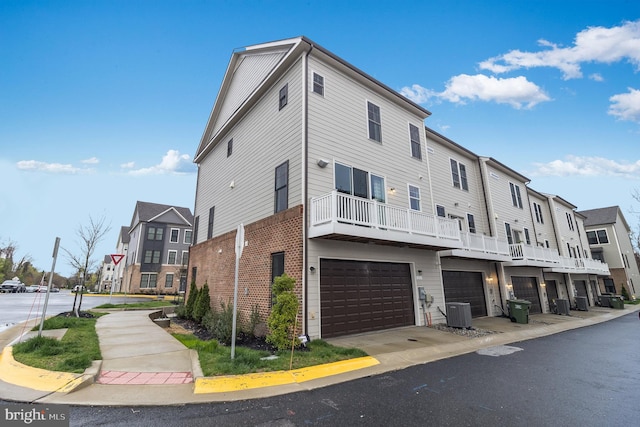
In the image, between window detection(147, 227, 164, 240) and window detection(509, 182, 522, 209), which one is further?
window detection(147, 227, 164, 240)

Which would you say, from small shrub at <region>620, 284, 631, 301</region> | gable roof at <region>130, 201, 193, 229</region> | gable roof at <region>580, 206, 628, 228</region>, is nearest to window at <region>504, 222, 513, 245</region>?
small shrub at <region>620, 284, 631, 301</region>

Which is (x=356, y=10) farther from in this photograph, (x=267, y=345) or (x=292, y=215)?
(x=267, y=345)

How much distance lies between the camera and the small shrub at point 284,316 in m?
7.40

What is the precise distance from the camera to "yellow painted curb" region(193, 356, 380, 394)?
4475 mm

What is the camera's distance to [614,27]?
16.3m

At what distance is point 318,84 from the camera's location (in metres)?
10.6

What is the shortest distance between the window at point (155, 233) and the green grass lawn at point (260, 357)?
123ft

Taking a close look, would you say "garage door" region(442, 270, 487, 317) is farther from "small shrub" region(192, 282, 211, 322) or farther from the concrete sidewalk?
"small shrub" region(192, 282, 211, 322)

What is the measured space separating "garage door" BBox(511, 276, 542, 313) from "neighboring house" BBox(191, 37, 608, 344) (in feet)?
1.34

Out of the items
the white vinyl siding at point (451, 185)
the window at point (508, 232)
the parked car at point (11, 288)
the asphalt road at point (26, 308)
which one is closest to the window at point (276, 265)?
the asphalt road at point (26, 308)

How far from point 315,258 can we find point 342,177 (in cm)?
344

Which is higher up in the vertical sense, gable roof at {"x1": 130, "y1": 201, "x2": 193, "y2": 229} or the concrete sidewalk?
gable roof at {"x1": 130, "y1": 201, "x2": 193, "y2": 229}

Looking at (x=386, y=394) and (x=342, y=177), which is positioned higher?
(x=342, y=177)

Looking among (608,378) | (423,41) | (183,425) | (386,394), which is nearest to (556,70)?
(423,41)
